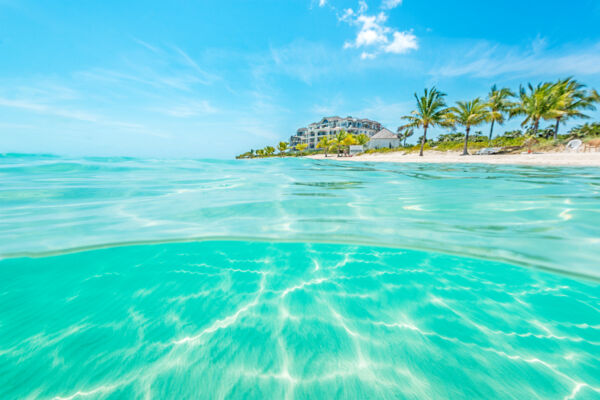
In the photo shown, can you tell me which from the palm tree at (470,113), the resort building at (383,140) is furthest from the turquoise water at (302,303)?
the resort building at (383,140)

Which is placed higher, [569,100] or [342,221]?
[569,100]

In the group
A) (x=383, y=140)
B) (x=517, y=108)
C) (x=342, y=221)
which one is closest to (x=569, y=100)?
(x=517, y=108)

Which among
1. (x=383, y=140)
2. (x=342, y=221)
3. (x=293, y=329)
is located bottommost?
(x=293, y=329)

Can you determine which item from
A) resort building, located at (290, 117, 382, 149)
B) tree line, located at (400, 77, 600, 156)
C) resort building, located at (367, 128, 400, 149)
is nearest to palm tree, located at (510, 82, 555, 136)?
tree line, located at (400, 77, 600, 156)

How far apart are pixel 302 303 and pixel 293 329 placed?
0.34m

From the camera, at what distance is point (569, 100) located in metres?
24.8

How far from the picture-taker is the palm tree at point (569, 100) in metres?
23.6

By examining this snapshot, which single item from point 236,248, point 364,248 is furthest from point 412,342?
point 236,248

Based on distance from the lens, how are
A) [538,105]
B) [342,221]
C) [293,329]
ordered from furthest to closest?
[538,105] < [342,221] < [293,329]

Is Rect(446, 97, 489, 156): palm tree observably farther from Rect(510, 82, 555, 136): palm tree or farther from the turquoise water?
the turquoise water

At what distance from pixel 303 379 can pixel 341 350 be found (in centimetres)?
37

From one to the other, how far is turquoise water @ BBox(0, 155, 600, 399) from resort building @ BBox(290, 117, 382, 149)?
196 ft

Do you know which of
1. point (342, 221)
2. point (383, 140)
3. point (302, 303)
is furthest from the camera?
point (383, 140)

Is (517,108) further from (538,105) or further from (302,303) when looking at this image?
(302,303)
